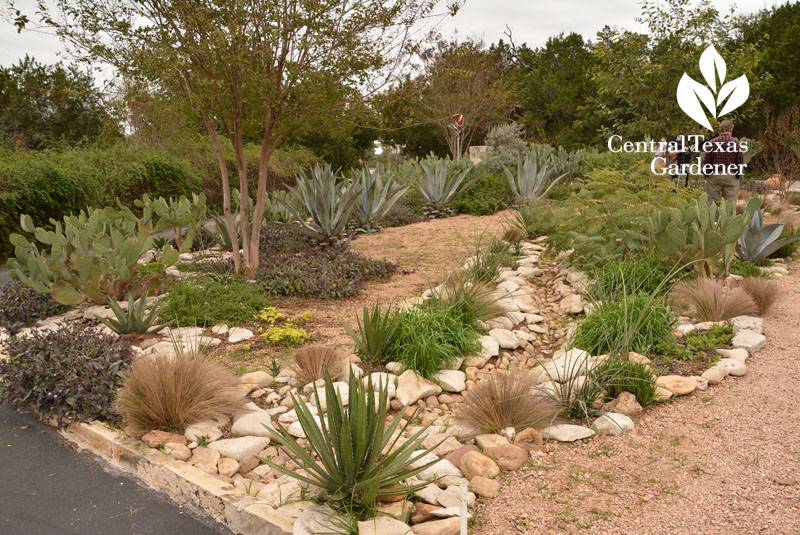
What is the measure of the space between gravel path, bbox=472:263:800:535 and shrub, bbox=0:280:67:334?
4.45 m

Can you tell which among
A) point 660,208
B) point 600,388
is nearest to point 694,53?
point 660,208

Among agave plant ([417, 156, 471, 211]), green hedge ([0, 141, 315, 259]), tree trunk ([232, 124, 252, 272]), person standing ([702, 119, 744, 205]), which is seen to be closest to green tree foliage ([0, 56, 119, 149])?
green hedge ([0, 141, 315, 259])

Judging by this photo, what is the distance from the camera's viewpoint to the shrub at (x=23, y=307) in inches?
223

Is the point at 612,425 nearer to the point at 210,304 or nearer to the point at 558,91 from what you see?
the point at 210,304

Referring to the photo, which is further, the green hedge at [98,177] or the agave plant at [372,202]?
the agave plant at [372,202]

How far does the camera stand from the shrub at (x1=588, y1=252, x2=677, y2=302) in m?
5.61

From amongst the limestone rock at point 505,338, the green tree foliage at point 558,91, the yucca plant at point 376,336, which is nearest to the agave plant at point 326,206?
the limestone rock at point 505,338

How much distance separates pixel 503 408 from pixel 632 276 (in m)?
2.54

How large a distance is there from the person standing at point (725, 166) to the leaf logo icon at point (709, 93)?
2.95 metres

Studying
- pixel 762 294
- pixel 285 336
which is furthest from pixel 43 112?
pixel 762 294

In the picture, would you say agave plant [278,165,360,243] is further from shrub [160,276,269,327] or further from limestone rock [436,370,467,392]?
limestone rock [436,370,467,392]

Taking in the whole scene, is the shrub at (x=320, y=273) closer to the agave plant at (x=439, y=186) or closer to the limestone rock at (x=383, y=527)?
the limestone rock at (x=383, y=527)

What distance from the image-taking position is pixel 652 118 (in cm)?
1504

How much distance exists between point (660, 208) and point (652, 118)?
940cm
